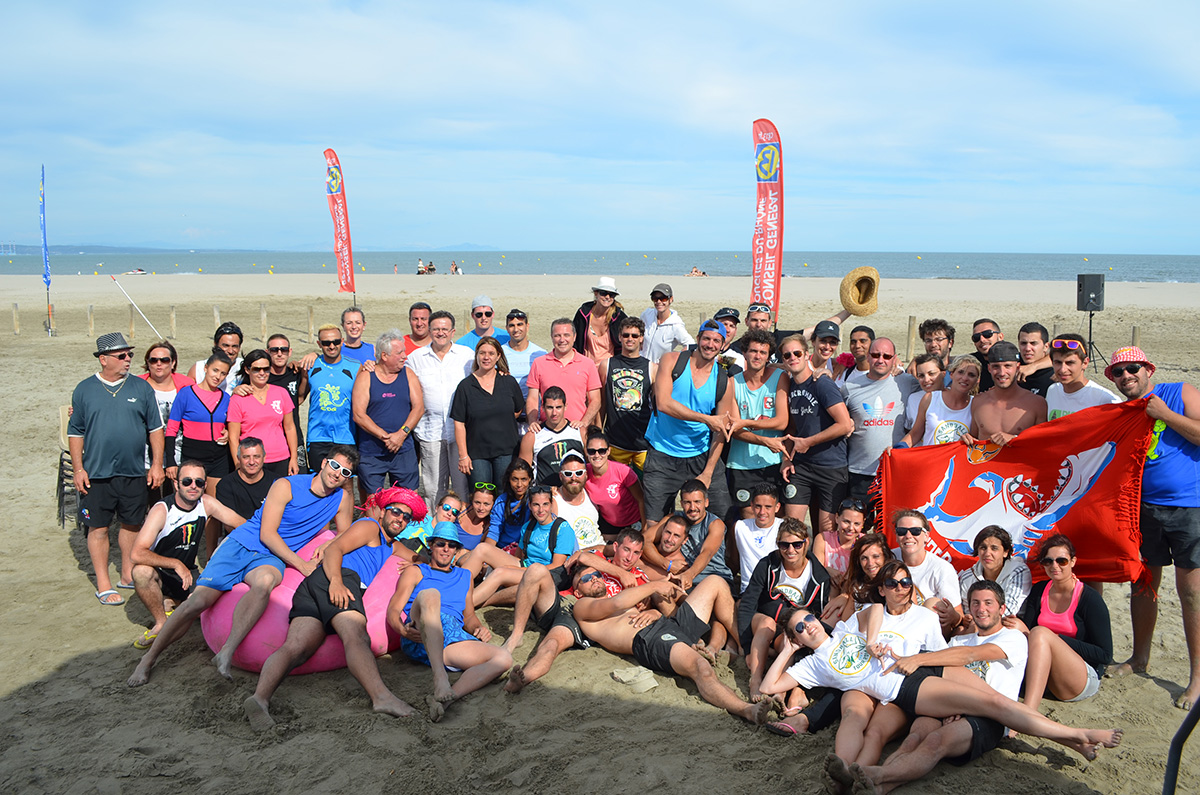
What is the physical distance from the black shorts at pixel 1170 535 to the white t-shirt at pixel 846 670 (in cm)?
202

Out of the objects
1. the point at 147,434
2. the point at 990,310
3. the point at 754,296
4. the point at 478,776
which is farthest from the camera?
the point at 990,310

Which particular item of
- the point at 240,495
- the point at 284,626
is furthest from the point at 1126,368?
the point at 240,495

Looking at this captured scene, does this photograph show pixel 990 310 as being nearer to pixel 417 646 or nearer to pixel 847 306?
pixel 847 306

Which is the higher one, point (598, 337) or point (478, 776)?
point (598, 337)

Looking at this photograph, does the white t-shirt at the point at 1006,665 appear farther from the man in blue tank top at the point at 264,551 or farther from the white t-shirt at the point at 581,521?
the man in blue tank top at the point at 264,551

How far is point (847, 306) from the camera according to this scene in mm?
7699

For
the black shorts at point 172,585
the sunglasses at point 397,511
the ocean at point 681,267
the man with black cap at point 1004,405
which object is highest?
the ocean at point 681,267

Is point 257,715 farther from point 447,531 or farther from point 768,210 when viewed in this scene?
point 768,210

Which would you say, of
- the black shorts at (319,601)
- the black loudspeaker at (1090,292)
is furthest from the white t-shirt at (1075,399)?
the black loudspeaker at (1090,292)

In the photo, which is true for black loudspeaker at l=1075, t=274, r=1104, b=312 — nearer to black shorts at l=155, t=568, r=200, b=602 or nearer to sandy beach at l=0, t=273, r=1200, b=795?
sandy beach at l=0, t=273, r=1200, b=795

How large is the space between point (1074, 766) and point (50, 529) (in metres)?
8.68

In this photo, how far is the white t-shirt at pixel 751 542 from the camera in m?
5.45

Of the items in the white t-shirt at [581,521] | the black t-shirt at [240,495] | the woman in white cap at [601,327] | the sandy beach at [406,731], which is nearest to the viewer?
the sandy beach at [406,731]

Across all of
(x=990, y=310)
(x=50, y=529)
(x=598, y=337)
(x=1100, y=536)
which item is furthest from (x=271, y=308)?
(x=1100, y=536)
